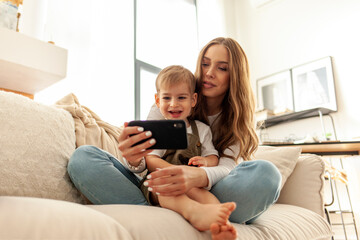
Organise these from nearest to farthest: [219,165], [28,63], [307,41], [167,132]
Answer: [167,132]
[219,165]
[28,63]
[307,41]

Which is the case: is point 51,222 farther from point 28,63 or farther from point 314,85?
point 314,85

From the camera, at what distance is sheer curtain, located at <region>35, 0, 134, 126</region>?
2.43 m

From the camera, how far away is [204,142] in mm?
1046

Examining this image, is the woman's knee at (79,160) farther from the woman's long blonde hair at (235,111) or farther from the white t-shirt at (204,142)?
the woman's long blonde hair at (235,111)

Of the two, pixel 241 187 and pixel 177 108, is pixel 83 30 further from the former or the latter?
pixel 241 187

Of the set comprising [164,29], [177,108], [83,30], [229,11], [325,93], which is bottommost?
[177,108]

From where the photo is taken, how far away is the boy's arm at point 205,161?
0.89m

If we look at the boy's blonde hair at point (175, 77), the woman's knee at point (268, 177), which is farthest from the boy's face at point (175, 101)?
the woman's knee at point (268, 177)

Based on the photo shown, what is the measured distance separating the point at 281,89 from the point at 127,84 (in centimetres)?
187

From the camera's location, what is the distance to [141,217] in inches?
24.6

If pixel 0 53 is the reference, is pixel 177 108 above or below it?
below

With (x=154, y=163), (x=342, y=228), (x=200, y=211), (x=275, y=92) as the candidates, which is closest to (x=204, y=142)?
(x=154, y=163)

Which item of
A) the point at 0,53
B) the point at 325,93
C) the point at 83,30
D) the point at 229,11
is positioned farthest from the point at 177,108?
the point at 229,11

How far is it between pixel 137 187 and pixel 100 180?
5.1 inches
